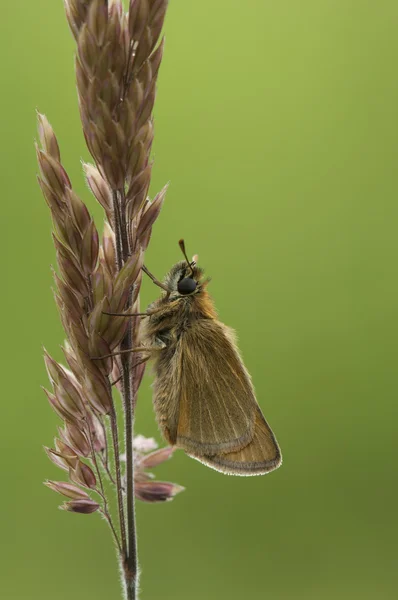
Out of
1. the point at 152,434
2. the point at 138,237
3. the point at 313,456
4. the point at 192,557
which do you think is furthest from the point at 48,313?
the point at 138,237

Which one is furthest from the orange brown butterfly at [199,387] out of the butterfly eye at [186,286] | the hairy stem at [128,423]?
the hairy stem at [128,423]

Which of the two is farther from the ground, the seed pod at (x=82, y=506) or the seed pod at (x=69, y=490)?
the seed pod at (x=69, y=490)

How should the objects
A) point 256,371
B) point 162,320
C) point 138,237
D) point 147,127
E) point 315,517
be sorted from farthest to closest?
point 256,371 < point 315,517 < point 162,320 < point 138,237 < point 147,127

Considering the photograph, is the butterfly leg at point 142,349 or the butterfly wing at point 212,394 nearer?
the butterfly leg at point 142,349

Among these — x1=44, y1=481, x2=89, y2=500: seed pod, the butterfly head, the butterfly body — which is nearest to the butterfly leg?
the butterfly body

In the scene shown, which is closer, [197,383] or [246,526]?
[197,383]

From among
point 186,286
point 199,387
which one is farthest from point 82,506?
point 186,286

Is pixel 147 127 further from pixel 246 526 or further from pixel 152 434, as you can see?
pixel 246 526

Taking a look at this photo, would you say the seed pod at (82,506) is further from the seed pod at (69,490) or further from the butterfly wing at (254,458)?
the butterfly wing at (254,458)
